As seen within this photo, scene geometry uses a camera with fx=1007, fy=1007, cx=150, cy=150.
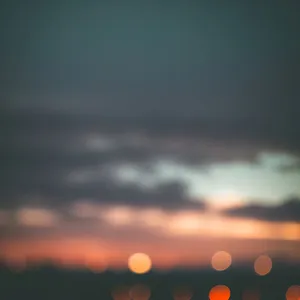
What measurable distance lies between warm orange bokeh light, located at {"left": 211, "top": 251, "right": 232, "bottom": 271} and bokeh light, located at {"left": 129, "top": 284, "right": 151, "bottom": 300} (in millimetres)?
950

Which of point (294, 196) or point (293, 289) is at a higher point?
point (294, 196)

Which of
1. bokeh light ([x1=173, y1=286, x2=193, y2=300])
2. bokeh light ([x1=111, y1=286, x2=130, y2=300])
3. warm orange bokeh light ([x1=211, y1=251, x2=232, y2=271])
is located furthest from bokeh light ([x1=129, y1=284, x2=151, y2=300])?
warm orange bokeh light ([x1=211, y1=251, x2=232, y2=271])

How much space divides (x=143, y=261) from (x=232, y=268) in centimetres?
69

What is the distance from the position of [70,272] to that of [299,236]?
1.78 m

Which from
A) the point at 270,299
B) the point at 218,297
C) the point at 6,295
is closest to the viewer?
the point at 6,295

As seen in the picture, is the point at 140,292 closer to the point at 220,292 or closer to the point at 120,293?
the point at 120,293

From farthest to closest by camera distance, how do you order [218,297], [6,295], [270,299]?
1. [218,297]
2. [270,299]
3. [6,295]

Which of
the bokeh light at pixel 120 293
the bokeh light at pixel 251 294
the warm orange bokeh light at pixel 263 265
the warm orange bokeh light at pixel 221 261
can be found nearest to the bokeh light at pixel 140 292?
the bokeh light at pixel 120 293

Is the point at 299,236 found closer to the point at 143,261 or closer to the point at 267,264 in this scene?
the point at 267,264

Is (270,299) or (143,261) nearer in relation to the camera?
(143,261)

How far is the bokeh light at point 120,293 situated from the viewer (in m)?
8.41

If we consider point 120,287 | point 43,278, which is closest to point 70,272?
point 43,278

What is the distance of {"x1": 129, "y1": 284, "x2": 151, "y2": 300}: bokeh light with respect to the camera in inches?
338

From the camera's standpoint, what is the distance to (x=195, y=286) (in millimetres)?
8336
